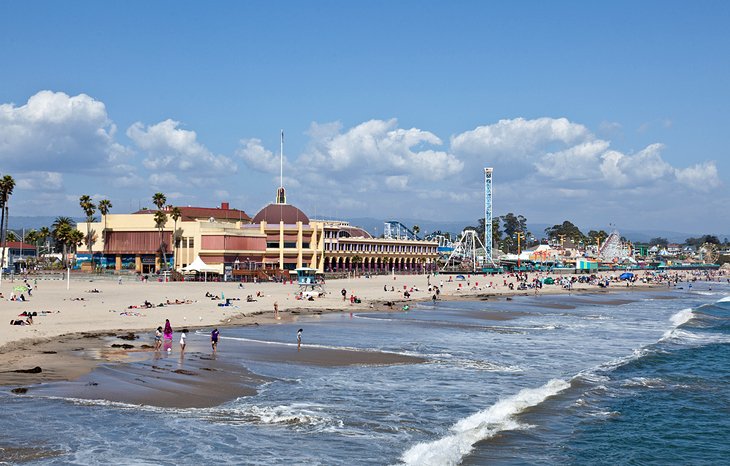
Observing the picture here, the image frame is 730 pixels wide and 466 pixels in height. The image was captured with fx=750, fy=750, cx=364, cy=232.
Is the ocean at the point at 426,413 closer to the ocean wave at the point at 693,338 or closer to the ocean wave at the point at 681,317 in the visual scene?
the ocean wave at the point at 693,338

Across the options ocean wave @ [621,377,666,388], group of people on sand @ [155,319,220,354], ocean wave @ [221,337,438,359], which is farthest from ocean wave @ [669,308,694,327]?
group of people on sand @ [155,319,220,354]

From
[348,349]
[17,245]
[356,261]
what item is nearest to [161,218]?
[356,261]

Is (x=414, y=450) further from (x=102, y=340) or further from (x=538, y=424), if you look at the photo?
(x=102, y=340)

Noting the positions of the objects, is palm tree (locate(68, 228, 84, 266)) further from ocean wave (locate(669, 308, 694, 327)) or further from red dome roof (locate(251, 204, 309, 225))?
ocean wave (locate(669, 308, 694, 327))

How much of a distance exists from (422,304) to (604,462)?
56.4 m

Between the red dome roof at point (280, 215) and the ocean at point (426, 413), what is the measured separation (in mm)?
89427

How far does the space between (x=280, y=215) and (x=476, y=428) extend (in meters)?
113

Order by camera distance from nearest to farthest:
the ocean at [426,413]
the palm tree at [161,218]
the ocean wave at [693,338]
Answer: the ocean at [426,413] < the ocean wave at [693,338] < the palm tree at [161,218]

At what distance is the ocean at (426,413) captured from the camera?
62.3ft

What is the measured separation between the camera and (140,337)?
39.5m

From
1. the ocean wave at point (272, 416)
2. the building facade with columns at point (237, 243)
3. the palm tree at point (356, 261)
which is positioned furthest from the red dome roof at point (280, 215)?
the ocean wave at point (272, 416)

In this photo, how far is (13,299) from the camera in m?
57.9

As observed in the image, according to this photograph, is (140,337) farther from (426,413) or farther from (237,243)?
(237,243)

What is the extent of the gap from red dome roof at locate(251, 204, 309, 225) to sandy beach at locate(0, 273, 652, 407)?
54.0 m
